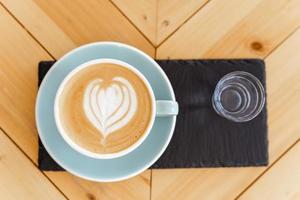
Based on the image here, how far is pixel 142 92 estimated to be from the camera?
0.66 m

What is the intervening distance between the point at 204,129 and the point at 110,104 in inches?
6.2

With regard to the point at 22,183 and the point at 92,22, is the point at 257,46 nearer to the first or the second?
the point at 92,22

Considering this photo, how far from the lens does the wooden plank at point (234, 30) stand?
0.76m

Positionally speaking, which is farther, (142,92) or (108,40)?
(108,40)

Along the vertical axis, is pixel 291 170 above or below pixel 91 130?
below

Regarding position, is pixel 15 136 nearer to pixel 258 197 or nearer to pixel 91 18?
pixel 91 18

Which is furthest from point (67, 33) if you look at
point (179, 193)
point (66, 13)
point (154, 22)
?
point (179, 193)

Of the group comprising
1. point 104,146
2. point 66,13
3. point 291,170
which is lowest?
point 291,170

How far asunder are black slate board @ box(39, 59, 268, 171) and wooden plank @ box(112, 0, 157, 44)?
0.22 ft

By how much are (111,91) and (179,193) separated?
200mm

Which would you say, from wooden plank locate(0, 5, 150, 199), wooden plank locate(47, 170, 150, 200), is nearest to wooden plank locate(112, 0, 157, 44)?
wooden plank locate(0, 5, 150, 199)

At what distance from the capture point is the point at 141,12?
76 cm

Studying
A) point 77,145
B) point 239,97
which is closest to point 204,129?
point 239,97

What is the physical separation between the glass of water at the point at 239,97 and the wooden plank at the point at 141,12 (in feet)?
0.43
